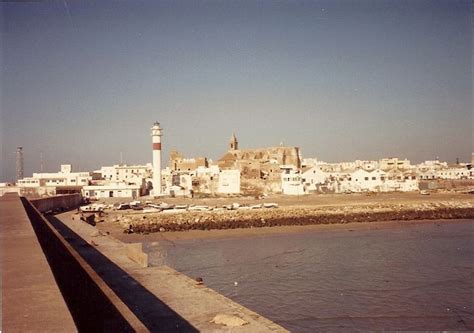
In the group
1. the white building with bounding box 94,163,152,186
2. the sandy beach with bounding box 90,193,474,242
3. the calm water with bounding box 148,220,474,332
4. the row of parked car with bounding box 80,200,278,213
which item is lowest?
the calm water with bounding box 148,220,474,332

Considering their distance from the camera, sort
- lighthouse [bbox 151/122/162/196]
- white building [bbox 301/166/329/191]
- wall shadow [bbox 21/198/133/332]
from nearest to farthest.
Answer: wall shadow [bbox 21/198/133/332] < lighthouse [bbox 151/122/162/196] < white building [bbox 301/166/329/191]

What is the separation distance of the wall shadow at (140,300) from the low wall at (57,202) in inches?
794

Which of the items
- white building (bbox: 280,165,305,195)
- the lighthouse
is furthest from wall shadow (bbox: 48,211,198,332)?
white building (bbox: 280,165,305,195)

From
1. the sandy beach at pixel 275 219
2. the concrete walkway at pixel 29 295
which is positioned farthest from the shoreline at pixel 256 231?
the concrete walkway at pixel 29 295

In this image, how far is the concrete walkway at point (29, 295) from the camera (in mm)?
4691

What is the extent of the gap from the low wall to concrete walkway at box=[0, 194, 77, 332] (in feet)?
92.6

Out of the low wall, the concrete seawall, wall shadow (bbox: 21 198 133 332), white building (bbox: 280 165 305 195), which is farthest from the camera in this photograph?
white building (bbox: 280 165 305 195)

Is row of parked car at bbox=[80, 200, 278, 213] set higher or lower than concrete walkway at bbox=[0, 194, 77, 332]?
lower

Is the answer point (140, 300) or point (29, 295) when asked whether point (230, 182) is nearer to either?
point (140, 300)

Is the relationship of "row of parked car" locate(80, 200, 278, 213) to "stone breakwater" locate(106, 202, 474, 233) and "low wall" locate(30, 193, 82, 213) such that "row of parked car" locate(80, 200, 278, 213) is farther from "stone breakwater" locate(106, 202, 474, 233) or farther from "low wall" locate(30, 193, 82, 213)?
"low wall" locate(30, 193, 82, 213)

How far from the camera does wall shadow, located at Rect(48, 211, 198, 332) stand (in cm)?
1098

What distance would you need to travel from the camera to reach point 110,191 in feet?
200

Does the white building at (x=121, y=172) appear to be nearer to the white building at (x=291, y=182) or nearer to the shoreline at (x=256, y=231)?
the white building at (x=291, y=182)

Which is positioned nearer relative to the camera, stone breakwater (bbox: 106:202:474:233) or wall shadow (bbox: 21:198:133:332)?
wall shadow (bbox: 21:198:133:332)
